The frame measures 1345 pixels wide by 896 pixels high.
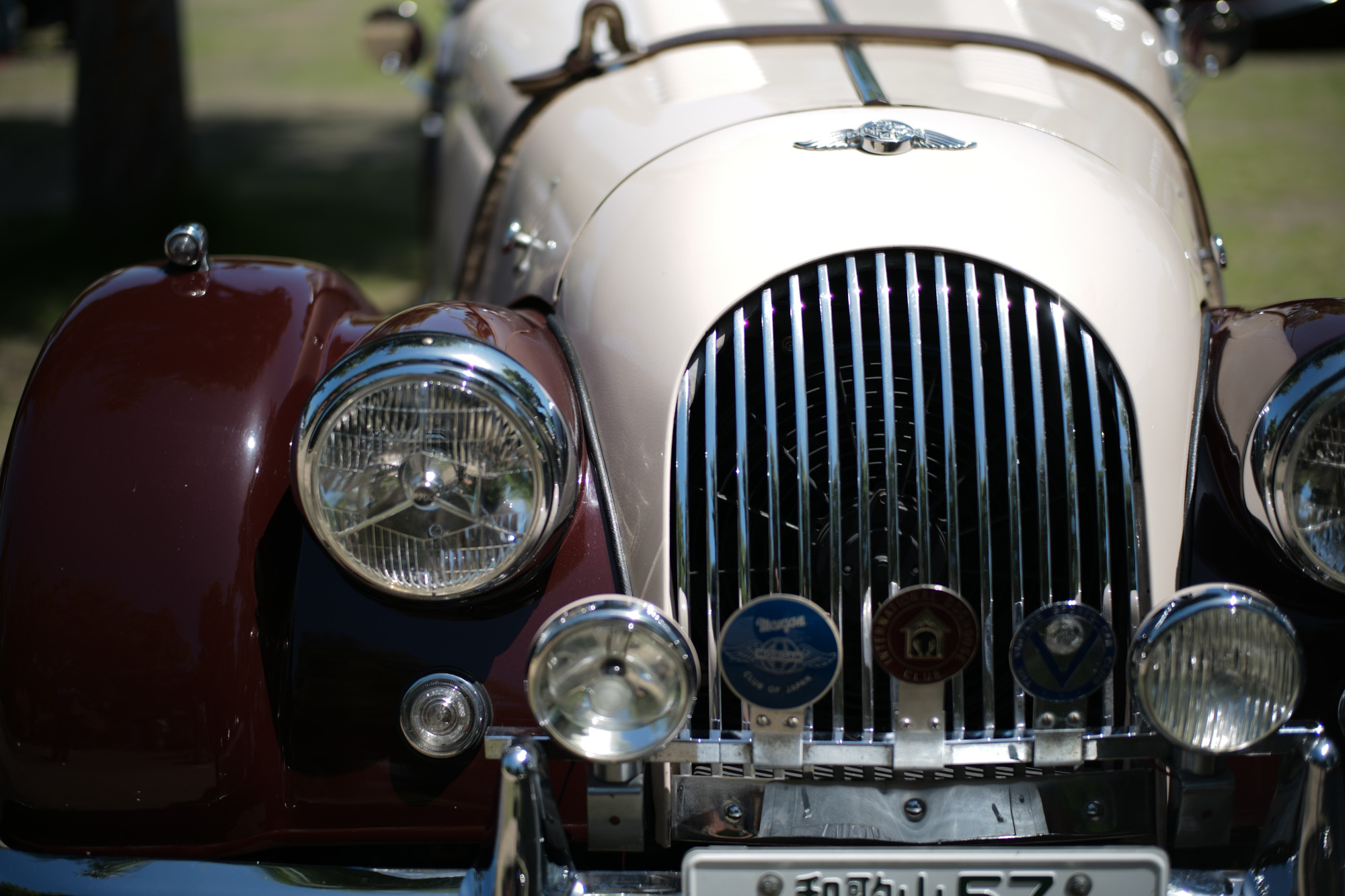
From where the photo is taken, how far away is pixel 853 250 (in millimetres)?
1740

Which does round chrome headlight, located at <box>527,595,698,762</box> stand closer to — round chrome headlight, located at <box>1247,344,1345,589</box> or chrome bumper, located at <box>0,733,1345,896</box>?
chrome bumper, located at <box>0,733,1345,896</box>

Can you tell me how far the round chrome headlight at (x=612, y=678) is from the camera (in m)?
1.43

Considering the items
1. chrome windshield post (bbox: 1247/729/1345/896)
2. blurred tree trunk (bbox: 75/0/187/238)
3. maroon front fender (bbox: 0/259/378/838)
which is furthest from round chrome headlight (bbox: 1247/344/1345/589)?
blurred tree trunk (bbox: 75/0/187/238)

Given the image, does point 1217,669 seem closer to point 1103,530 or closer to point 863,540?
point 1103,530

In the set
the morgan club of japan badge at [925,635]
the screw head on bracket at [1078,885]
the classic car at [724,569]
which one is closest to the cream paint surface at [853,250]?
the classic car at [724,569]

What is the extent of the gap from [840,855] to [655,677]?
0.99 feet

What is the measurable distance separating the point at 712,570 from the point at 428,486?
0.41 meters

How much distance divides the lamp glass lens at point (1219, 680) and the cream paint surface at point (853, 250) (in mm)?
221

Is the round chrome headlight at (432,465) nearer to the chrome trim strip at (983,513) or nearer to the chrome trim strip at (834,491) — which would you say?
the chrome trim strip at (834,491)

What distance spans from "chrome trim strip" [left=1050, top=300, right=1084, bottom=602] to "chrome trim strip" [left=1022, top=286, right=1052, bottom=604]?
3cm

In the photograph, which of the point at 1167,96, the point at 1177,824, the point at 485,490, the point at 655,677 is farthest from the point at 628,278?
the point at 1167,96

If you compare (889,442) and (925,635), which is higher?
(889,442)

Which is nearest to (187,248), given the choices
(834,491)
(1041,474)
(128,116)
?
(834,491)

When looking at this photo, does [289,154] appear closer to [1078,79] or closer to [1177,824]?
[1078,79]
